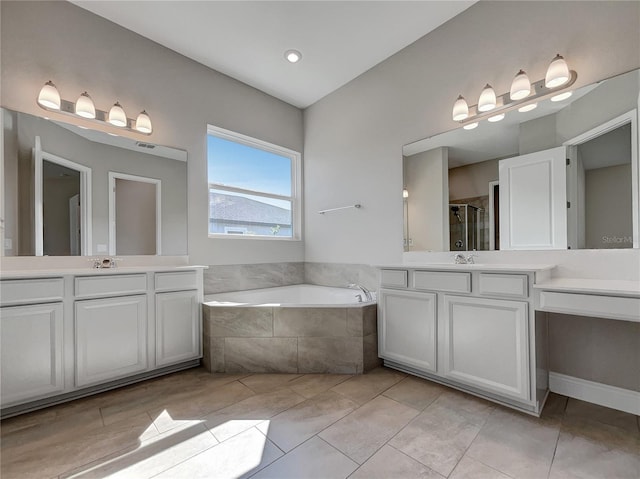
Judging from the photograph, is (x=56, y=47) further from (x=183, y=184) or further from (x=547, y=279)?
(x=547, y=279)

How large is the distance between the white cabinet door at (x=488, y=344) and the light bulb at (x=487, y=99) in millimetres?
1409

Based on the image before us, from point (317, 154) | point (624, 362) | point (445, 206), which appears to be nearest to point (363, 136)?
point (317, 154)

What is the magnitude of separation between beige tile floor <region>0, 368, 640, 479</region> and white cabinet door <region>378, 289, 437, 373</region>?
208 millimetres

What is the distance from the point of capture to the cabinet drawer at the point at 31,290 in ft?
5.52

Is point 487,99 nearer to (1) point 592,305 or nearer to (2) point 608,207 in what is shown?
(2) point 608,207

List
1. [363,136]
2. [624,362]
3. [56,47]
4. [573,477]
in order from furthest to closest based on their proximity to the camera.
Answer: [363,136]
[56,47]
[624,362]
[573,477]

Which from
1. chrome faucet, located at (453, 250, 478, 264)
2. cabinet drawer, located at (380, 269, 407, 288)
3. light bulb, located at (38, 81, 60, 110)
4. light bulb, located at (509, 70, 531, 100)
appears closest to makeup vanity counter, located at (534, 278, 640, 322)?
chrome faucet, located at (453, 250, 478, 264)

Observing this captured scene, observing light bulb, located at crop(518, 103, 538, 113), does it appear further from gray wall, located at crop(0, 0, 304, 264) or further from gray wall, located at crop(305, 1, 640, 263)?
A: gray wall, located at crop(0, 0, 304, 264)

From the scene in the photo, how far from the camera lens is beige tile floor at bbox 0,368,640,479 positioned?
130 centimetres

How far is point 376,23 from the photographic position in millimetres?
2438

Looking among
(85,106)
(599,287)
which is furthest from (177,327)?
(599,287)

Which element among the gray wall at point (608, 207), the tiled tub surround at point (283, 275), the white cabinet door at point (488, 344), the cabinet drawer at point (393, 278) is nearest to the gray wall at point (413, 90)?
the tiled tub surround at point (283, 275)

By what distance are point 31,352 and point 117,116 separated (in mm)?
1771

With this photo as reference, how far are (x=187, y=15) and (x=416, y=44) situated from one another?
6.44 feet
